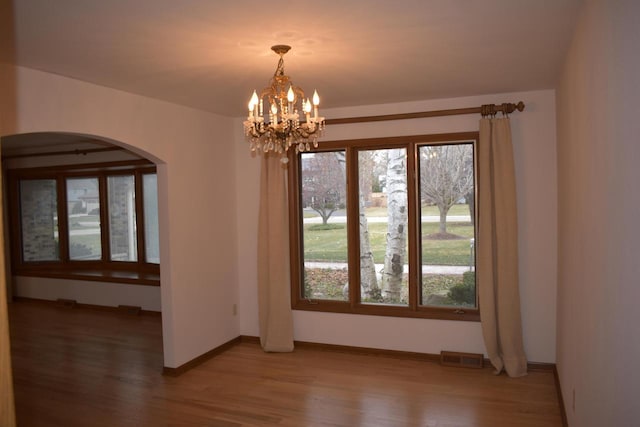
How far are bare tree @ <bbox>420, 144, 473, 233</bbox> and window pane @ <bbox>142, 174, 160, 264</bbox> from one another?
13.9ft

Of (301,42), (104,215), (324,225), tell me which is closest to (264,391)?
(324,225)

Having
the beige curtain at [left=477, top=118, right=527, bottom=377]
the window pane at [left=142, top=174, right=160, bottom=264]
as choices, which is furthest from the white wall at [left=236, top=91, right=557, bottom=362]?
the window pane at [left=142, top=174, right=160, bottom=264]

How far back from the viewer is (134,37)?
2.68 metres

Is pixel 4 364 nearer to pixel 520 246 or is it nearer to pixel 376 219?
pixel 376 219

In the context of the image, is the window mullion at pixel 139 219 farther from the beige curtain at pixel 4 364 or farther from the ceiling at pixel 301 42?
the beige curtain at pixel 4 364

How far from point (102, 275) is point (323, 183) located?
4216mm

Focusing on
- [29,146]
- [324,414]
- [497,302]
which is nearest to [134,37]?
[324,414]

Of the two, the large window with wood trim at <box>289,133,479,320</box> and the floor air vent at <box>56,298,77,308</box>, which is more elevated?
the large window with wood trim at <box>289,133,479,320</box>

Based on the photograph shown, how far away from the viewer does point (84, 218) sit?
308 inches

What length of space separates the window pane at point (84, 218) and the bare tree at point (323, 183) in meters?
4.19

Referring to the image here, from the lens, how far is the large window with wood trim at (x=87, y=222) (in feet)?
23.5

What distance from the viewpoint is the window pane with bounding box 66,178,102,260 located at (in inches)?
304

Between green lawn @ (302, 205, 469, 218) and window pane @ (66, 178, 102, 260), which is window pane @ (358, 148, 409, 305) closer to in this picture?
A: green lawn @ (302, 205, 469, 218)

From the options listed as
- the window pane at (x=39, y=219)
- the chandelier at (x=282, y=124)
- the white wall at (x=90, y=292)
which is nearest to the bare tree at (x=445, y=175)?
the chandelier at (x=282, y=124)
